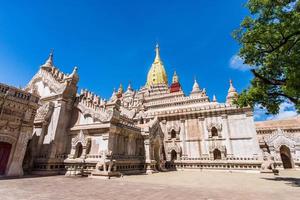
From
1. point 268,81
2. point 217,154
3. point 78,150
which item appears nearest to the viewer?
point 268,81

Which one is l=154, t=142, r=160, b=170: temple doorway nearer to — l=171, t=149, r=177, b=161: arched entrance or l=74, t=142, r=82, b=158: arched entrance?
l=171, t=149, r=177, b=161: arched entrance

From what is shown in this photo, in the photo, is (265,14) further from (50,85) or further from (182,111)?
(50,85)

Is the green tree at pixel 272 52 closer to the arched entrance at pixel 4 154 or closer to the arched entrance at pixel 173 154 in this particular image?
the arched entrance at pixel 173 154

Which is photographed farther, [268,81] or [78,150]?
[78,150]

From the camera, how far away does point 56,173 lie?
16.5 metres

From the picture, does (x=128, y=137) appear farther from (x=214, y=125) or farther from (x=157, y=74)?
(x=157, y=74)

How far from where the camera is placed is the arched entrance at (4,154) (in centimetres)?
1336

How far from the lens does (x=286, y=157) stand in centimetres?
3080

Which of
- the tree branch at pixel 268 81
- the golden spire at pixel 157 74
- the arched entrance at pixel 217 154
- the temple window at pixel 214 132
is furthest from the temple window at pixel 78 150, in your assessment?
→ the golden spire at pixel 157 74

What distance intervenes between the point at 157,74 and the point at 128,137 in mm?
47438

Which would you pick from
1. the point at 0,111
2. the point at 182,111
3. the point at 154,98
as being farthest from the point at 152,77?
the point at 0,111

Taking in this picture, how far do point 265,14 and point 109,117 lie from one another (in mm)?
14957

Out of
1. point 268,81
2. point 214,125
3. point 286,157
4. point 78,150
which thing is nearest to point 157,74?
point 214,125

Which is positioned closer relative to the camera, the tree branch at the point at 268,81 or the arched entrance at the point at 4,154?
the arched entrance at the point at 4,154
